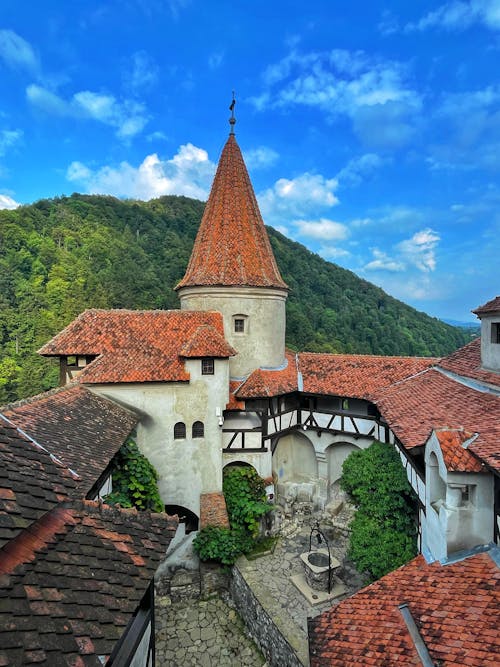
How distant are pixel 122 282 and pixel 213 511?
3258cm

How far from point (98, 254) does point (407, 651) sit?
47159 mm

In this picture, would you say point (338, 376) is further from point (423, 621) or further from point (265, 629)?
point (423, 621)

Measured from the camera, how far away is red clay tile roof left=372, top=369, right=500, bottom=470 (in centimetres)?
720

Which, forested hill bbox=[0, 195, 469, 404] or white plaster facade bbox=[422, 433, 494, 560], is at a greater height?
forested hill bbox=[0, 195, 469, 404]

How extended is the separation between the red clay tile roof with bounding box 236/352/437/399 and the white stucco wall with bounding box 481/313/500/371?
181 inches

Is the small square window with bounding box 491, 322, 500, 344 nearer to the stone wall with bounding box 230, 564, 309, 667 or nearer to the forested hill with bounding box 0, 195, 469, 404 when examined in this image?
the stone wall with bounding box 230, 564, 309, 667

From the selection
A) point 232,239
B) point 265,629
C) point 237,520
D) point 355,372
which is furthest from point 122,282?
point 265,629

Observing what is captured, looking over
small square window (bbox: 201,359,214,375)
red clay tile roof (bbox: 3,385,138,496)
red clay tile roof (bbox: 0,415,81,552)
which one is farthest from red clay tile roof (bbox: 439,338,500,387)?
red clay tile roof (bbox: 3,385,138,496)

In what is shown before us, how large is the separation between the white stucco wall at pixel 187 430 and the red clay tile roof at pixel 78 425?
1.09m

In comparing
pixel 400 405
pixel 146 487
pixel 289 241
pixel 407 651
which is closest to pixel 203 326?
pixel 146 487

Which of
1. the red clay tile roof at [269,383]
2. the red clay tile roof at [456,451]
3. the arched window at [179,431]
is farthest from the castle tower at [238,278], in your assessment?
the red clay tile roof at [456,451]

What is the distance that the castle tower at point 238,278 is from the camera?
54.7 feet

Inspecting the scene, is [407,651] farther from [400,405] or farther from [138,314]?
[138,314]

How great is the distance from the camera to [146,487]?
12000mm
